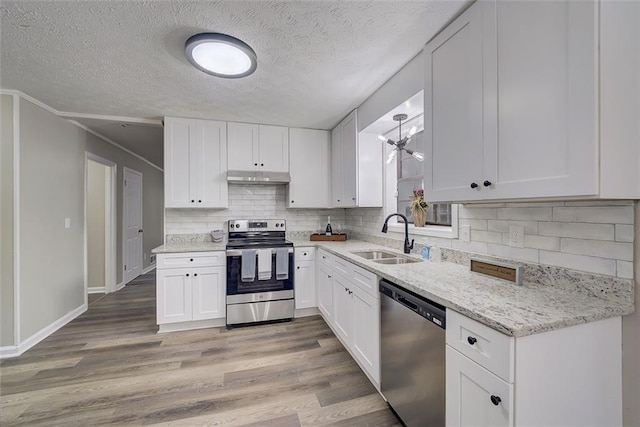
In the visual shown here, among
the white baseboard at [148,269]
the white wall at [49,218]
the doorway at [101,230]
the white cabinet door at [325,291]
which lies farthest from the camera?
the white baseboard at [148,269]

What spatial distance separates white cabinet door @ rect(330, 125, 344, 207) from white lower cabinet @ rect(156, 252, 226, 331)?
1512 mm

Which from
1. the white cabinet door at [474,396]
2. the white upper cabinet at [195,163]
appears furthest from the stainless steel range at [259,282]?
the white cabinet door at [474,396]

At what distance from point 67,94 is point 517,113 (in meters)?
3.53

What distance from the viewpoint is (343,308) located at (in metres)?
2.40

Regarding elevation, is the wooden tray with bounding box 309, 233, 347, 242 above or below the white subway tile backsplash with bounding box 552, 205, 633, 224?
below

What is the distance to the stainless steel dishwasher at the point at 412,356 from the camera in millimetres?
1260

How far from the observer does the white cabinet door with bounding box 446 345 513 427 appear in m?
0.93

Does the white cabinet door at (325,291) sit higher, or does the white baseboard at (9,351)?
the white cabinet door at (325,291)

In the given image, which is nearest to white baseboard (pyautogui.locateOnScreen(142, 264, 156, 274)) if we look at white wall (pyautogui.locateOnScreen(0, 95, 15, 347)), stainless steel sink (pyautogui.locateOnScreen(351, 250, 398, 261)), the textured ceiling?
white wall (pyautogui.locateOnScreen(0, 95, 15, 347))

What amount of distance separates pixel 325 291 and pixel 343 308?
0.55m

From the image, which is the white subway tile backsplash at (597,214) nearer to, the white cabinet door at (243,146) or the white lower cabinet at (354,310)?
the white lower cabinet at (354,310)

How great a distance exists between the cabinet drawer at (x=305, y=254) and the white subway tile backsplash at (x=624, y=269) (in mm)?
2503

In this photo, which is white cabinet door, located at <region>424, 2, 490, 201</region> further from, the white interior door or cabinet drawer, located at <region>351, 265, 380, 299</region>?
the white interior door

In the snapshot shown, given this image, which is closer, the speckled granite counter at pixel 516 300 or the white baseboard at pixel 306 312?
the speckled granite counter at pixel 516 300
